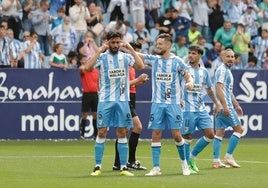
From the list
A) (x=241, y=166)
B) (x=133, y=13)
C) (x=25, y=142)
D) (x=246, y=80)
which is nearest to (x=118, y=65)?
(x=241, y=166)

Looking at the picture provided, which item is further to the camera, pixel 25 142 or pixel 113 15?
pixel 113 15

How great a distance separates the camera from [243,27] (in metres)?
33.1

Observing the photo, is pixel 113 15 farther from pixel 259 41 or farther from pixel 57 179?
pixel 57 179

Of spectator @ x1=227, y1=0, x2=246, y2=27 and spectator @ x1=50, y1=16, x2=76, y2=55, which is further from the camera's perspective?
spectator @ x1=227, y1=0, x2=246, y2=27

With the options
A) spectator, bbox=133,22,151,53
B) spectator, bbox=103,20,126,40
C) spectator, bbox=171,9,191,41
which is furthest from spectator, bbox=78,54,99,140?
spectator, bbox=171,9,191,41

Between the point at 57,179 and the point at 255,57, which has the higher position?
the point at 255,57

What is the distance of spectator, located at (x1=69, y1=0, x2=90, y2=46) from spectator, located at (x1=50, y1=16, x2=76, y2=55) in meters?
0.37

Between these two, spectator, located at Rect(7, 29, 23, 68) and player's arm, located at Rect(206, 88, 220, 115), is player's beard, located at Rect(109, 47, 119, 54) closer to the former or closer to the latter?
player's arm, located at Rect(206, 88, 220, 115)

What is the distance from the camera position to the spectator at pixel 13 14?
2988 cm

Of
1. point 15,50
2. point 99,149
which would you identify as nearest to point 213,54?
point 15,50

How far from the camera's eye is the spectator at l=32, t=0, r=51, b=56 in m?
30.6

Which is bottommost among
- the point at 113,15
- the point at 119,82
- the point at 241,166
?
the point at 241,166

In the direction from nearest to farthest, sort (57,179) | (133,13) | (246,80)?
1. (57,179)
2. (246,80)
3. (133,13)

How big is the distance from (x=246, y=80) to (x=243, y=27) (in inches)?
164
